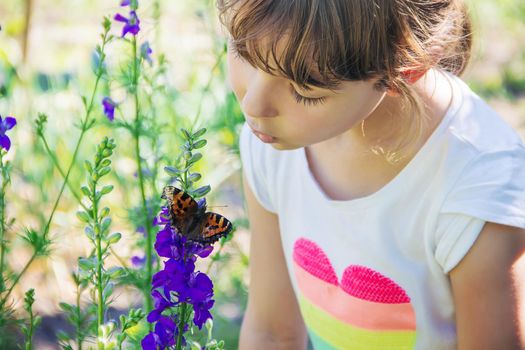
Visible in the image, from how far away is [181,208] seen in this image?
2.80 feet

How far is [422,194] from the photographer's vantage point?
1283 millimetres

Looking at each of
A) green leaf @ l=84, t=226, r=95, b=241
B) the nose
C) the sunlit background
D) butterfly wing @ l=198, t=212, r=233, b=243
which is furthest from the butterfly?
the sunlit background

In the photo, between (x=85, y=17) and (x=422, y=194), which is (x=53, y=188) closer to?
(x=422, y=194)

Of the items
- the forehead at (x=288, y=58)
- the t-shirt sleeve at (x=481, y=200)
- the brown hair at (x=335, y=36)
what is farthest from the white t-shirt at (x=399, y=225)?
the forehead at (x=288, y=58)

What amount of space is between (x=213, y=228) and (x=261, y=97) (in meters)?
0.26

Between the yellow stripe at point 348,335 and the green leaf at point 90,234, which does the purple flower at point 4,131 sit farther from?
the yellow stripe at point 348,335

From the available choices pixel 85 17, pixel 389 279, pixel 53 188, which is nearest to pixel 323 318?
pixel 389 279

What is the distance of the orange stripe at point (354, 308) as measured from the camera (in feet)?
4.46

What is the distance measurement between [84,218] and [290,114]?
298mm

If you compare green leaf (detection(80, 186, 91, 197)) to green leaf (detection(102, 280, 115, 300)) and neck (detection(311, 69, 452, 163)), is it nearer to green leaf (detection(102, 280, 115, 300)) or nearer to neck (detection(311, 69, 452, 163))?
green leaf (detection(102, 280, 115, 300))

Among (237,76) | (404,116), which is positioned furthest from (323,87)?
(404,116)

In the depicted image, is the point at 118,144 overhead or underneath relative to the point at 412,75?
underneath

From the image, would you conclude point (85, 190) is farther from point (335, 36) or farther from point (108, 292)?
point (335, 36)

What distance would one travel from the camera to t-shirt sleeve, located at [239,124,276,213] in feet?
4.98
